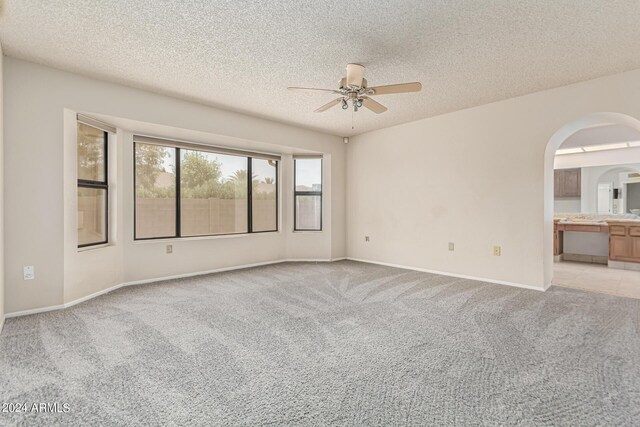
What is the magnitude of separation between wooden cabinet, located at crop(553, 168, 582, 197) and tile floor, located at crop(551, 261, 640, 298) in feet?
5.68

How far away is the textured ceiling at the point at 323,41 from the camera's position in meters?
2.29

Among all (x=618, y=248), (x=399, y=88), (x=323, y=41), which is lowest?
(x=618, y=248)

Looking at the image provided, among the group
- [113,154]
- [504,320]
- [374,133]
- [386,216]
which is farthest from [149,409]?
[374,133]

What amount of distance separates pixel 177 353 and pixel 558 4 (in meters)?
3.81

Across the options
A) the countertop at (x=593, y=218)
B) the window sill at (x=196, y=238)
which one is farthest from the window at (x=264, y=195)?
the countertop at (x=593, y=218)

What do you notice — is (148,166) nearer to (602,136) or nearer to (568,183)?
(602,136)

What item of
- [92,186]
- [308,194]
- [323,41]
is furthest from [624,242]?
[92,186]

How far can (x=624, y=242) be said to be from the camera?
5.26 meters

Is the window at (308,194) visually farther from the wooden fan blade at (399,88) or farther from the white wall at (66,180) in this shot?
the wooden fan blade at (399,88)

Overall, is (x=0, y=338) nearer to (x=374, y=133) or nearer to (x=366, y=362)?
(x=366, y=362)

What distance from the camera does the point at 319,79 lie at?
350cm

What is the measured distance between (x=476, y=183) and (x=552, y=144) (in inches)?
39.8

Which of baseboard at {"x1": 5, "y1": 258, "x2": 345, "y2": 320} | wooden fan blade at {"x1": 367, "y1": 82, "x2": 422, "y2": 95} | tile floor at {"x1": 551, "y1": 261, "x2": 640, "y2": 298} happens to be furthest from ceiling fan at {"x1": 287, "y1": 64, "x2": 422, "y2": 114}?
tile floor at {"x1": 551, "y1": 261, "x2": 640, "y2": 298}

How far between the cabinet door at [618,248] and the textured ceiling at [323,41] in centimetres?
347
